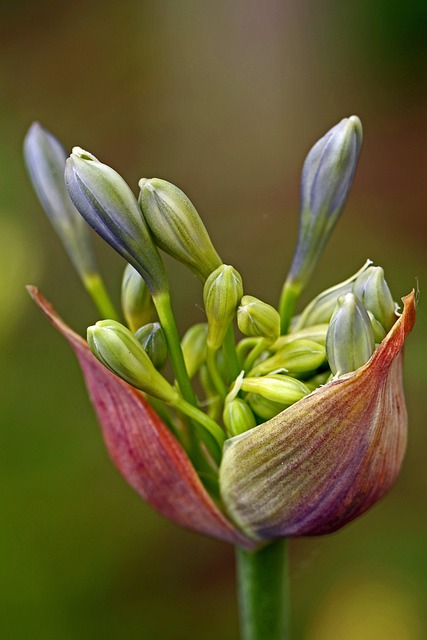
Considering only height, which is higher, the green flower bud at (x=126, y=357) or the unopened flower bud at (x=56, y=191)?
the unopened flower bud at (x=56, y=191)

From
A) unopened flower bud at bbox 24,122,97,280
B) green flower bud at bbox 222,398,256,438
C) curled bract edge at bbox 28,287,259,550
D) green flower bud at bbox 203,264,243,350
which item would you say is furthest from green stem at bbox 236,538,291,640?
unopened flower bud at bbox 24,122,97,280

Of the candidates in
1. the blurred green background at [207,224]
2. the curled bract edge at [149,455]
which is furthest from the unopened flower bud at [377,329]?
the blurred green background at [207,224]

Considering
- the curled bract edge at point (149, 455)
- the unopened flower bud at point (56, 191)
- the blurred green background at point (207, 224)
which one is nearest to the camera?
the curled bract edge at point (149, 455)

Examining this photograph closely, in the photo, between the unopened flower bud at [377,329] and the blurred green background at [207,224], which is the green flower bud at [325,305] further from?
the blurred green background at [207,224]

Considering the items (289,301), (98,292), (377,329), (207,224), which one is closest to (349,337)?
(377,329)

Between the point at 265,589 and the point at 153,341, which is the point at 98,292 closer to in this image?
the point at 153,341

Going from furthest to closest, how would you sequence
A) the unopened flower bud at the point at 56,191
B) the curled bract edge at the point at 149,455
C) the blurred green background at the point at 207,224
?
the blurred green background at the point at 207,224 → the unopened flower bud at the point at 56,191 → the curled bract edge at the point at 149,455

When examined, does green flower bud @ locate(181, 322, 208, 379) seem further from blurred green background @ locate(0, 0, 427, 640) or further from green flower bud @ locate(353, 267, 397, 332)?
blurred green background @ locate(0, 0, 427, 640)

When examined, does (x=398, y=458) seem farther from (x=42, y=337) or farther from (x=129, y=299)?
(x=42, y=337)

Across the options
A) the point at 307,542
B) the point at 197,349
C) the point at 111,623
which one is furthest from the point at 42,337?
the point at 197,349
